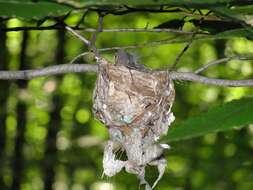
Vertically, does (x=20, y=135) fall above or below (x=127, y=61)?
below

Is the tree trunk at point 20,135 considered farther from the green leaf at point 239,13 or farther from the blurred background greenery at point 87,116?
the green leaf at point 239,13

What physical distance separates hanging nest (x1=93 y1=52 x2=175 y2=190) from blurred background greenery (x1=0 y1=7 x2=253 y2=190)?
87.8 inches

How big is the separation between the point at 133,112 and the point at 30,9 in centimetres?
88

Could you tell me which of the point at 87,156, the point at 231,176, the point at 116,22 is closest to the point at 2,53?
the point at 116,22

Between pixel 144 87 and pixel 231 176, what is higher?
pixel 144 87

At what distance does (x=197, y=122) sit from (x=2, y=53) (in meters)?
4.60

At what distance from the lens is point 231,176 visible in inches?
189

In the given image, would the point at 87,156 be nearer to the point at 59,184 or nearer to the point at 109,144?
the point at 59,184

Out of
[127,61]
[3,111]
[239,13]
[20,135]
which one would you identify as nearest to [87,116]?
[20,135]

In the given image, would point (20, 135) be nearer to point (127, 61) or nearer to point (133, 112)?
point (127, 61)

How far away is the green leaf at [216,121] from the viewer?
93cm

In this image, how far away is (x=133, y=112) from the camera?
1.91m

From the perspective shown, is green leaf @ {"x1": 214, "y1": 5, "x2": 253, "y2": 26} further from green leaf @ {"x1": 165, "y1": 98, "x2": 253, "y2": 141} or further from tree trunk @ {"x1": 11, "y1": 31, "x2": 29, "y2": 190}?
tree trunk @ {"x1": 11, "y1": 31, "x2": 29, "y2": 190}

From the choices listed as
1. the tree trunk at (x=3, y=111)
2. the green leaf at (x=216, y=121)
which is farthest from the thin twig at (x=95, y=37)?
the tree trunk at (x=3, y=111)
